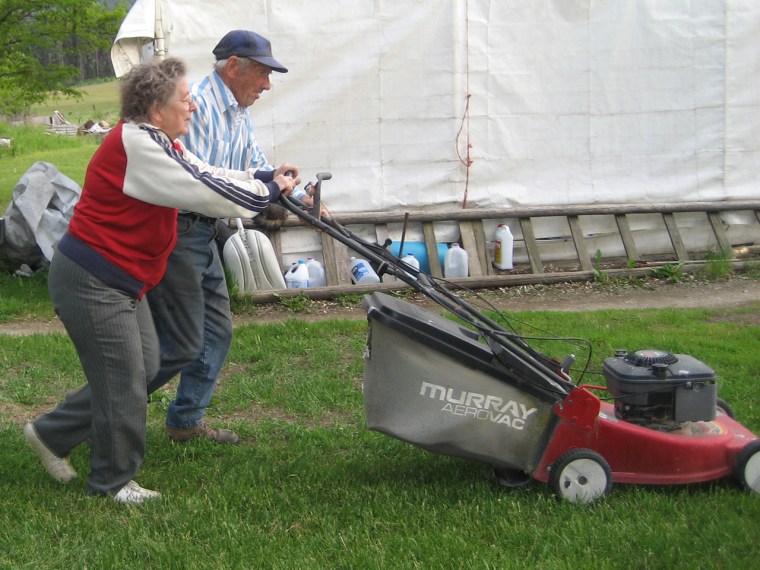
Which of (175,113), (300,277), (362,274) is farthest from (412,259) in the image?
(175,113)

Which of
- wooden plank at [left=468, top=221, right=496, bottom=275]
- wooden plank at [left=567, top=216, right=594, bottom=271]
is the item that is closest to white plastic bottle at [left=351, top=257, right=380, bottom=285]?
wooden plank at [left=468, top=221, right=496, bottom=275]

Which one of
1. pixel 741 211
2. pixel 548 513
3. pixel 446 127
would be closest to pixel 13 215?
pixel 446 127

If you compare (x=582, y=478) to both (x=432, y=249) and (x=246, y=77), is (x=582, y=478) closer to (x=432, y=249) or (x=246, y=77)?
(x=246, y=77)

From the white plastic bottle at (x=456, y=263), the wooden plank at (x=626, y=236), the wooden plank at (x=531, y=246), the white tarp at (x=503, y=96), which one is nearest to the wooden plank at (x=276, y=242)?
the white tarp at (x=503, y=96)

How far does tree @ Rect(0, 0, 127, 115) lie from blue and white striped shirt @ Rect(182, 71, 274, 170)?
7639mm

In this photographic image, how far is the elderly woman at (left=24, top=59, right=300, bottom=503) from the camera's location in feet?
11.9

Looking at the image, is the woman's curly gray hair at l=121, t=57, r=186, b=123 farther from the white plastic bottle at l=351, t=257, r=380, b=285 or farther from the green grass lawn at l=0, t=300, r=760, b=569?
the white plastic bottle at l=351, t=257, r=380, b=285

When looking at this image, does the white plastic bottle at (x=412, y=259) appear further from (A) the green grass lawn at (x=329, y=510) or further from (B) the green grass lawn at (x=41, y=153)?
(B) the green grass lawn at (x=41, y=153)

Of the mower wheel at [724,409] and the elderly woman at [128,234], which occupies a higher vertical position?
the elderly woman at [128,234]

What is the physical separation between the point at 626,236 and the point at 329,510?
18.1 feet

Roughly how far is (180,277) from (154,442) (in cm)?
101

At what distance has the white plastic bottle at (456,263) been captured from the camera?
831 centimetres

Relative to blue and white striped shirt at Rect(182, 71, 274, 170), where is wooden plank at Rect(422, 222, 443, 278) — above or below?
below

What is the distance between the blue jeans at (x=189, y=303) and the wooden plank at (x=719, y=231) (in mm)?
5664
